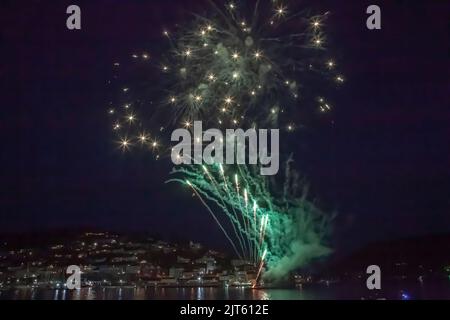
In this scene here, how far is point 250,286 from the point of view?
4300cm

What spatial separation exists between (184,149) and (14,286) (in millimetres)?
45048

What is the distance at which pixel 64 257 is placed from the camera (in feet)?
168
